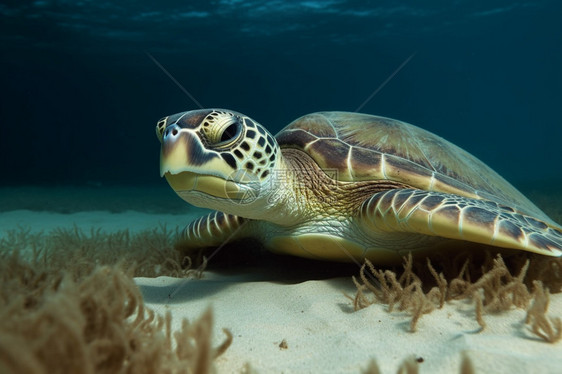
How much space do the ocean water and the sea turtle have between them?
40 cm

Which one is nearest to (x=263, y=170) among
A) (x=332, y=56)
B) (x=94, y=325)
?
(x=94, y=325)

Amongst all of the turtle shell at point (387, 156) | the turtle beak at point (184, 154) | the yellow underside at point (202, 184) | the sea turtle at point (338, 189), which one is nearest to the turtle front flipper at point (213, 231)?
the sea turtle at point (338, 189)

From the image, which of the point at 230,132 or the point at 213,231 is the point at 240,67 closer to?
the point at 213,231

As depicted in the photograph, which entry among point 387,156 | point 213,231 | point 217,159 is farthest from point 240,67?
point 217,159

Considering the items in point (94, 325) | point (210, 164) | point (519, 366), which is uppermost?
point (210, 164)

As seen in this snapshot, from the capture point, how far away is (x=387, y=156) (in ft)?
7.80

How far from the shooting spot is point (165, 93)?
1682 inches

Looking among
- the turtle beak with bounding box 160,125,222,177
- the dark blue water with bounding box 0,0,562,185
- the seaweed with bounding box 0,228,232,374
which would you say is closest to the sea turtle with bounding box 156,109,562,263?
the turtle beak with bounding box 160,125,222,177

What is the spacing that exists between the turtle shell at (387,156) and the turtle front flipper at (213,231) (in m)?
0.71

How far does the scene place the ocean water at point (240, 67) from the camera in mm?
17844

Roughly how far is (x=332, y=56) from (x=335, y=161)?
29.1m

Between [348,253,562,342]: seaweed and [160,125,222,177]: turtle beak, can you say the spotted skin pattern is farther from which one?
[348,253,562,342]: seaweed

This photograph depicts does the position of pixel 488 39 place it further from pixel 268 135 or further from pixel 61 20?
pixel 268 135

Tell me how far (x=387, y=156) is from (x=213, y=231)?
1.35m
